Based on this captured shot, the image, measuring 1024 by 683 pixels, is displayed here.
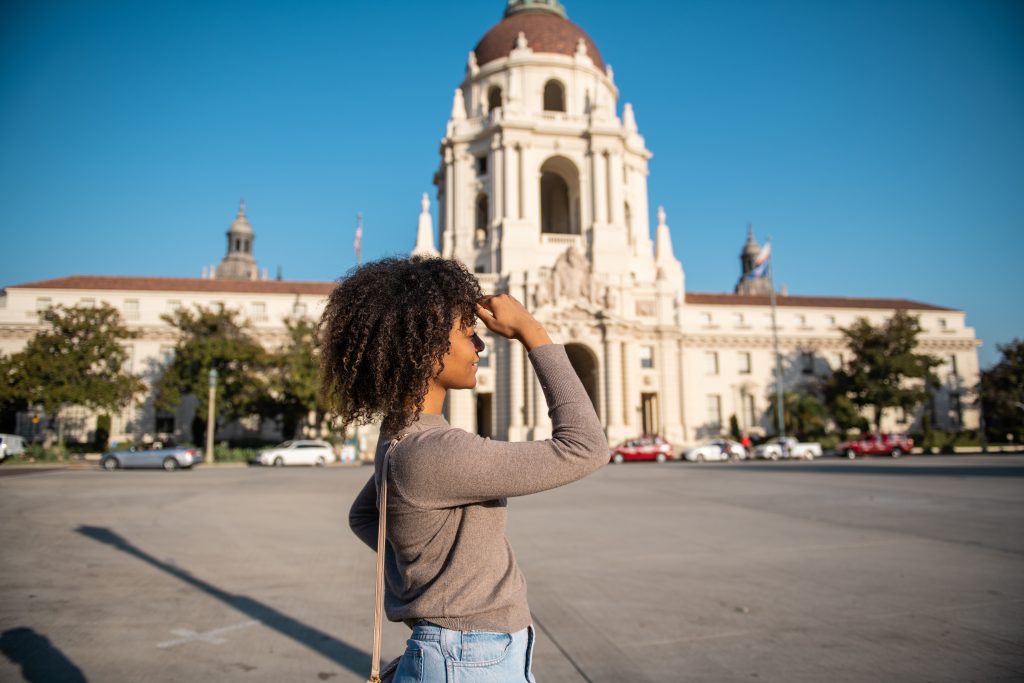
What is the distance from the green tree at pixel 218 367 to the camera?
39.2 m

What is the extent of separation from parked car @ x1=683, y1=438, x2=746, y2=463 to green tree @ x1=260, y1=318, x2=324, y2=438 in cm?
2216

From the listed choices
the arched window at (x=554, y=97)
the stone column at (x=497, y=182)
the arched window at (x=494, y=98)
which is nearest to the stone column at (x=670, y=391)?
the stone column at (x=497, y=182)

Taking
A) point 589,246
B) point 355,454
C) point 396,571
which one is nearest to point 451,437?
point 396,571

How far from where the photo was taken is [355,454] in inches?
1594

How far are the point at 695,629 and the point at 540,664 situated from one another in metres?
1.45

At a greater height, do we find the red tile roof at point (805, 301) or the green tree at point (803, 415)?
the red tile roof at point (805, 301)

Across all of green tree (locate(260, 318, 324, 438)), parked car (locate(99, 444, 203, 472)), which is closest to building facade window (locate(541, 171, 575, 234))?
green tree (locate(260, 318, 324, 438))

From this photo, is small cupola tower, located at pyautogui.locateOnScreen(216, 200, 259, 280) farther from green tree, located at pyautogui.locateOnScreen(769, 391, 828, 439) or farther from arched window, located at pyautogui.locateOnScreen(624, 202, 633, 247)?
green tree, located at pyautogui.locateOnScreen(769, 391, 828, 439)

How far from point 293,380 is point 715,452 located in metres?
25.6

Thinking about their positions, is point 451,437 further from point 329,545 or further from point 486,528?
point 329,545

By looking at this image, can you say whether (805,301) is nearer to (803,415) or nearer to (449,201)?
(803,415)

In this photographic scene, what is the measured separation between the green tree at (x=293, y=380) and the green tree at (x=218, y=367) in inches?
27.5

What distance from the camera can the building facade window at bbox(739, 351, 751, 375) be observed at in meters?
54.8

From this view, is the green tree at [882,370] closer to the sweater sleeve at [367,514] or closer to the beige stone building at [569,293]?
the beige stone building at [569,293]
